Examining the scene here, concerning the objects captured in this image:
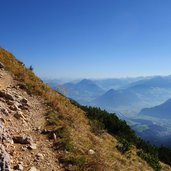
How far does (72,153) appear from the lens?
11.4 meters

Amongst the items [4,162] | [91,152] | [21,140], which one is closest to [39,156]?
[21,140]

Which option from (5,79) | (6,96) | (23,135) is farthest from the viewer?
(5,79)

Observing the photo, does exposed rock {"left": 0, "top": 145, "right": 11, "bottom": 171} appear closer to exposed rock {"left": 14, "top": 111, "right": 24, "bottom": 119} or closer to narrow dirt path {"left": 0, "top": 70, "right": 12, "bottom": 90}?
exposed rock {"left": 14, "top": 111, "right": 24, "bottom": 119}

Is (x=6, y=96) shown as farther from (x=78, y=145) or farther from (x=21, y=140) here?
(x=78, y=145)

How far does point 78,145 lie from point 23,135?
2.35m

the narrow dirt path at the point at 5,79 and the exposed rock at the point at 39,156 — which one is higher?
the narrow dirt path at the point at 5,79

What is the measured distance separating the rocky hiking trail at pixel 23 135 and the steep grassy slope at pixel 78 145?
16.7 inches

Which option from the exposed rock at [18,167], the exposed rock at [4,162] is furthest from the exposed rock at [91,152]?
the exposed rock at [4,162]

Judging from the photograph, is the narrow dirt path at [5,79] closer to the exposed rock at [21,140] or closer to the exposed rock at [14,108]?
the exposed rock at [14,108]

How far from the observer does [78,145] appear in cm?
1239

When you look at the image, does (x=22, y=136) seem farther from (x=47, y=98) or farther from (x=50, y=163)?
(x=47, y=98)

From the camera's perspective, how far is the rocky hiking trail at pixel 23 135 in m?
9.87

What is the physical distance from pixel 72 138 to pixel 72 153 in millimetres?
1510

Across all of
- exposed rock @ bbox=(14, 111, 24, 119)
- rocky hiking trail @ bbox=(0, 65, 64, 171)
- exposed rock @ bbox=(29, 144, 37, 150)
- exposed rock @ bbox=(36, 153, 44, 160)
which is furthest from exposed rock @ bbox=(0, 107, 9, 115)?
exposed rock @ bbox=(36, 153, 44, 160)
